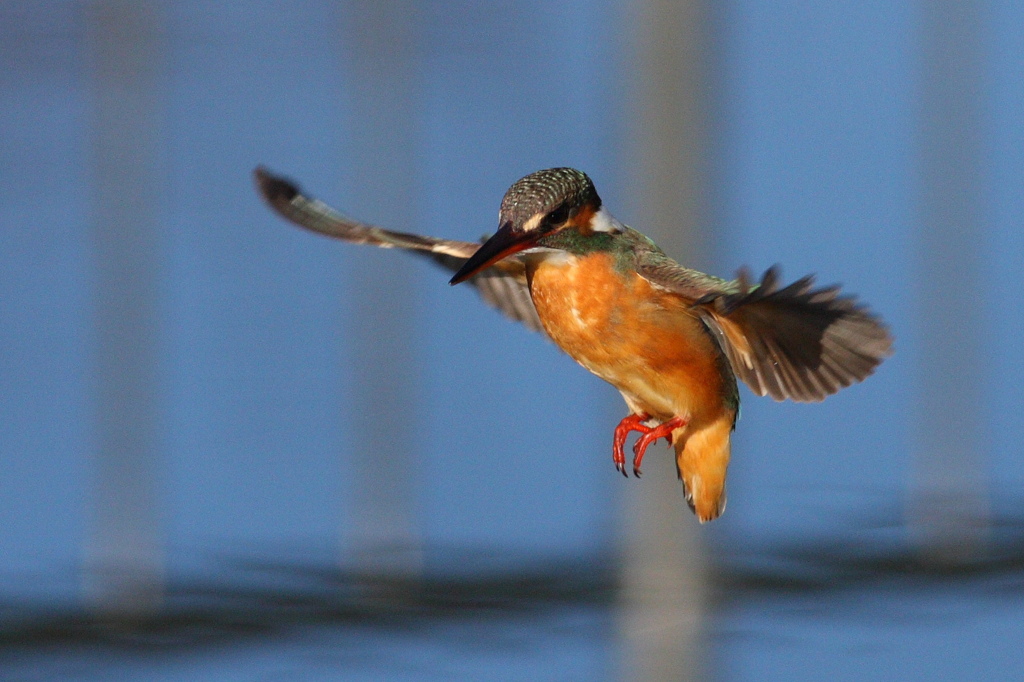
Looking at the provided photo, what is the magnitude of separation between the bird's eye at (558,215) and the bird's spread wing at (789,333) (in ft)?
0.10

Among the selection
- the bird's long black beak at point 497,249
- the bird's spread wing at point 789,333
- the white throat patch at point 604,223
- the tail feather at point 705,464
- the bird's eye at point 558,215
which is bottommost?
the tail feather at point 705,464

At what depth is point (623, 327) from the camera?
0.29 meters

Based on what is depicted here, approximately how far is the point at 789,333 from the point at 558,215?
0.07 m

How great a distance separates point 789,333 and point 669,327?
1.1 inches

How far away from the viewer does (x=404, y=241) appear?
0.32 metres

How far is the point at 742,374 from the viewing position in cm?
31

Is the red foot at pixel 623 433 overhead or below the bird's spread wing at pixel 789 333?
below

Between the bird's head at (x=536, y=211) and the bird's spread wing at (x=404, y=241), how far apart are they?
1.5 inches

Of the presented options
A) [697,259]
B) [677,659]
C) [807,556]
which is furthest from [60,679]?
[677,659]

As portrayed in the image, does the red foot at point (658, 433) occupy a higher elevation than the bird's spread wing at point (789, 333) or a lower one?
lower

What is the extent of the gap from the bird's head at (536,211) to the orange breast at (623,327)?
0.02 metres

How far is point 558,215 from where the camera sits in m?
0.27

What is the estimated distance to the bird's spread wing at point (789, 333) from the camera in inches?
10.7

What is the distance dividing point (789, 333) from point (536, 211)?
0.24 ft
